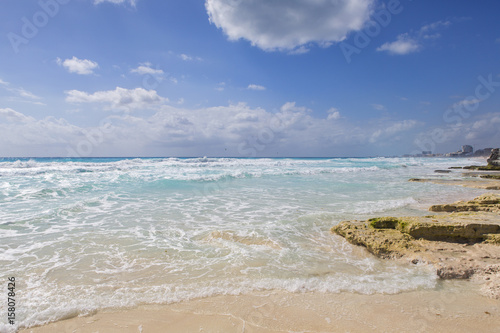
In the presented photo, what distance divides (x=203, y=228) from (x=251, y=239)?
147 centimetres

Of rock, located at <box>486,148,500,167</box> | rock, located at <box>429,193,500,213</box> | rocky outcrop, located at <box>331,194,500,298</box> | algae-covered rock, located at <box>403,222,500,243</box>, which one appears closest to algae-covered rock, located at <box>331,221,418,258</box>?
rocky outcrop, located at <box>331,194,500,298</box>

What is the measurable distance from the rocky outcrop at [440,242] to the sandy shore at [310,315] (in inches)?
22.1

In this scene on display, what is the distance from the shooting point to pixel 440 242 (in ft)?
14.6

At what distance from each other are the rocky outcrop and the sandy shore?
561mm

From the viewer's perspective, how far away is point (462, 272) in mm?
3498

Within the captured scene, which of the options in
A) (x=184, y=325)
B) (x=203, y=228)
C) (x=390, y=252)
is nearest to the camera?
(x=184, y=325)

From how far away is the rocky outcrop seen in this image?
3.54 meters

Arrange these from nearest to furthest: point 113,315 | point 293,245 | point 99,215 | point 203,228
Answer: point 113,315
point 293,245
point 203,228
point 99,215

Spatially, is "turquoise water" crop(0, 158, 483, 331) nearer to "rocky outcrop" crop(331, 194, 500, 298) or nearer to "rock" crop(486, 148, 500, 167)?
"rocky outcrop" crop(331, 194, 500, 298)

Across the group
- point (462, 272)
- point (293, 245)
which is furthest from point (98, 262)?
point (462, 272)

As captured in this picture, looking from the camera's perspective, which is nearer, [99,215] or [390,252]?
[390,252]

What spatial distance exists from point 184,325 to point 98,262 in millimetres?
2372

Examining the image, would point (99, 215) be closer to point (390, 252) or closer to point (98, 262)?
point (98, 262)

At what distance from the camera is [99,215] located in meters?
7.27
